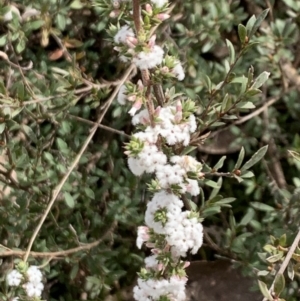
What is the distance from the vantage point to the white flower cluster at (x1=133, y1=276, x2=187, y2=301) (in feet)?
3.89

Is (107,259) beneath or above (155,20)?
beneath

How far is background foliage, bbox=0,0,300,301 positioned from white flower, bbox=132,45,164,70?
20.7 inches

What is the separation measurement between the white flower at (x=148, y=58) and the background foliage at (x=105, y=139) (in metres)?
0.53

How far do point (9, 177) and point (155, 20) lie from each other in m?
0.70

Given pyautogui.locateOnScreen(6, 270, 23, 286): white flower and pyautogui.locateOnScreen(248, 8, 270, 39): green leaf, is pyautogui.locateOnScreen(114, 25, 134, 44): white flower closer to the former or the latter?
pyautogui.locateOnScreen(248, 8, 270, 39): green leaf

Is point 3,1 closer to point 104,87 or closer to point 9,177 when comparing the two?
point 104,87

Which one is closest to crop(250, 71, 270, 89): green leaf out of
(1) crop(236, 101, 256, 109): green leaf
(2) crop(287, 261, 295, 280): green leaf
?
(1) crop(236, 101, 256, 109): green leaf

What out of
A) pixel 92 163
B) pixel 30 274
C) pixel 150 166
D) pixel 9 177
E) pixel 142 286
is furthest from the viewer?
pixel 92 163

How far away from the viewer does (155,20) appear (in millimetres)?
1089

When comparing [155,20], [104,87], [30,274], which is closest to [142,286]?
[30,274]

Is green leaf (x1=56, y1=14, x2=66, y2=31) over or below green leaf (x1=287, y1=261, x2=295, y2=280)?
over

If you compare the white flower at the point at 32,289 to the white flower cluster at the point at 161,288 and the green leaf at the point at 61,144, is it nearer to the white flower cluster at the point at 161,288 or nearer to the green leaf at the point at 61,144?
the white flower cluster at the point at 161,288

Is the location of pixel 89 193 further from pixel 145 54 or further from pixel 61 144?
pixel 145 54

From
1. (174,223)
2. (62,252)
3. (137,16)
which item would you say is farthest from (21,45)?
(174,223)
